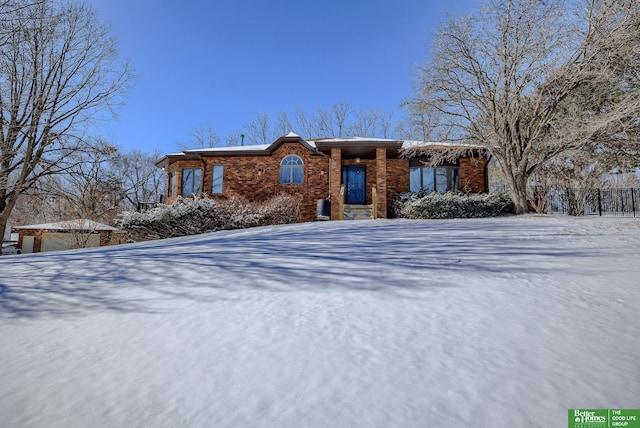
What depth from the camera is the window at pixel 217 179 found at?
1637 cm

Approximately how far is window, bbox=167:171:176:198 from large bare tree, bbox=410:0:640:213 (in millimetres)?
13308

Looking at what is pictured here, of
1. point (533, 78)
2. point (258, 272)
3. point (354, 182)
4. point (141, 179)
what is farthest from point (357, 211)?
point (141, 179)

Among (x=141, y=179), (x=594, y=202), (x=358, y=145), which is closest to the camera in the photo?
(x=358, y=145)

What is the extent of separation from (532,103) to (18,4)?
1565cm

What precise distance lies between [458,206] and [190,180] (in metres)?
13.7

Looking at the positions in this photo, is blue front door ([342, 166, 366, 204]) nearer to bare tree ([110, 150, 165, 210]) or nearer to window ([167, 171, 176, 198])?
window ([167, 171, 176, 198])

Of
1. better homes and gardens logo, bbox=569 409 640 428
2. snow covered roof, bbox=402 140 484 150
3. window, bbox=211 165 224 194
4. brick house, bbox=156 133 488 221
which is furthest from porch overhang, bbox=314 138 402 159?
better homes and gardens logo, bbox=569 409 640 428

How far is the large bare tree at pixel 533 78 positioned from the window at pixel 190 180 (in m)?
11.7

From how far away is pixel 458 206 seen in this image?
13391mm

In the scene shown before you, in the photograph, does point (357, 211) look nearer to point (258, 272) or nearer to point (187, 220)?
point (187, 220)

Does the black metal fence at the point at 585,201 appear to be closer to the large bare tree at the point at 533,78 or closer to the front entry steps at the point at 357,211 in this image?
the large bare tree at the point at 533,78

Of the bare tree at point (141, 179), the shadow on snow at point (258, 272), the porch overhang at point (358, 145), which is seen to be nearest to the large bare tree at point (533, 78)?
the porch overhang at point (358, 145)

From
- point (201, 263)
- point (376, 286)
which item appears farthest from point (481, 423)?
point (201, 263)

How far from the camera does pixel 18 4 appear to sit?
6754 millimetres
